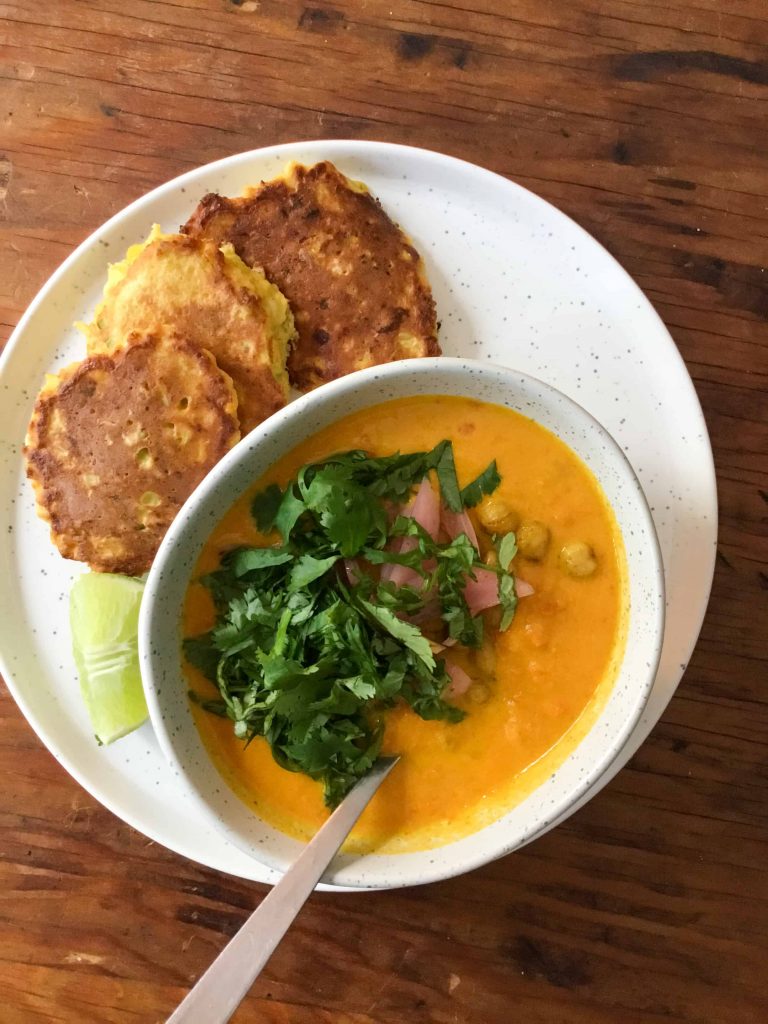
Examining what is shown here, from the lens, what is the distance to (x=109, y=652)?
76.4 inches

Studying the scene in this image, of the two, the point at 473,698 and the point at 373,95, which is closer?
the point at 473,698

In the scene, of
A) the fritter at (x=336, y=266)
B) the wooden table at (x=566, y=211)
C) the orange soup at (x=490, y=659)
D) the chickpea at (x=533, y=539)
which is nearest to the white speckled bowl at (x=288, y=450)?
the orange soup at (x=490, y=659)

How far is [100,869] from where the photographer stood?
91.0 inches

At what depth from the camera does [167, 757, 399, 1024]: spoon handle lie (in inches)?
61.1

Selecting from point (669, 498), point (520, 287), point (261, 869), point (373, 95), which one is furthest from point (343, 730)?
point (373, 95)

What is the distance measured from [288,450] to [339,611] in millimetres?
353

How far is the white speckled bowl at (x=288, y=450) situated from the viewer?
1.66 metres

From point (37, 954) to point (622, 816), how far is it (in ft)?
5.35

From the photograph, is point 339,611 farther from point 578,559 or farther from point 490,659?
point 578,559

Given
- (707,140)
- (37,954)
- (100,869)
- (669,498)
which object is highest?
(707,140)

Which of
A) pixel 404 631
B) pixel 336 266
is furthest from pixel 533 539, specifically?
pixel 336 266

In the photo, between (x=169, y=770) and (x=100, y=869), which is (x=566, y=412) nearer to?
(x=169, y=770)

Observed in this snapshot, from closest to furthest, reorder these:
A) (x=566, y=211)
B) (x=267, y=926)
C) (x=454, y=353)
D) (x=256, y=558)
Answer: (x=267, y=926) < (x=256, y=558) < (x=454, y=353) < (x=566, y=211)

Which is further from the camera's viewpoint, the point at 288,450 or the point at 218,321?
the point at 218,321
